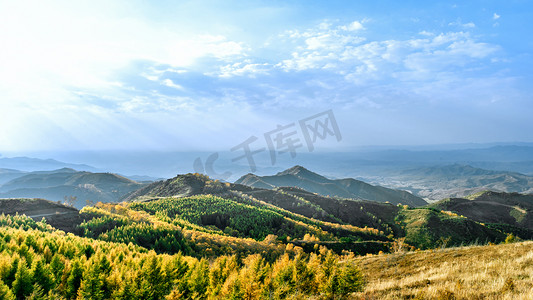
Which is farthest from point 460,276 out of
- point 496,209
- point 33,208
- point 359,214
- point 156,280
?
point 496,209

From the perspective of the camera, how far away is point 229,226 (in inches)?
2901

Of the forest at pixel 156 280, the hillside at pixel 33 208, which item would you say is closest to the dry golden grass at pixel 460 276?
the forest at pixel 156 280

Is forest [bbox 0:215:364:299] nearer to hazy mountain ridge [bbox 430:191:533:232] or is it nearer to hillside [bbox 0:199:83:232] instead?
hillside [bbox 0:199:83:232]

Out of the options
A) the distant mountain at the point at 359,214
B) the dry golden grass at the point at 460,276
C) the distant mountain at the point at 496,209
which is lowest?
the distant mountain at the point at 496,209

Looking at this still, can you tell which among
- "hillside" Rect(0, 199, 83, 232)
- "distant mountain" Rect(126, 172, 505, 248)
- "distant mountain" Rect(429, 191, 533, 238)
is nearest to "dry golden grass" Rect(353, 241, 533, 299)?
"distant mountain" Rect(126, 172, 505, 248)

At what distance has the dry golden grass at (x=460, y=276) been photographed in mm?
11367

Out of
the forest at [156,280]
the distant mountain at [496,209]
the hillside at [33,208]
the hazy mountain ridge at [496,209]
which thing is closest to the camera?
A: the forest at [156,280]

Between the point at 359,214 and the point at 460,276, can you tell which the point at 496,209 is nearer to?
the point at 359,214

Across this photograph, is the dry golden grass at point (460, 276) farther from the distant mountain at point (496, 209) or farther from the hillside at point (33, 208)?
the distant mountain at point (496, 209)

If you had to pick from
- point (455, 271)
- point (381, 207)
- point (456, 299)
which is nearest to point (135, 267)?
point (456, 299)

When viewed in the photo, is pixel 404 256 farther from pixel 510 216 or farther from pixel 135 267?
pixel 510 216

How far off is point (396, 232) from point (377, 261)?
90.0 meters

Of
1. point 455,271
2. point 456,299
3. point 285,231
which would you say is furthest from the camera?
point 285,231

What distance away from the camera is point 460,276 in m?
14.1
